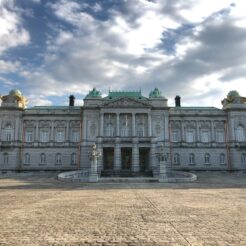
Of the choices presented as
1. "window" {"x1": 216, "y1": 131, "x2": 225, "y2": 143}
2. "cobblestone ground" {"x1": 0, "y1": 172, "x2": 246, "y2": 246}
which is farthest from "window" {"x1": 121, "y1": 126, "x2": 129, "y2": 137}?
"cobblestone ground" {"x1": 0, "y1": 172, "x2": 246, "y2": 246}

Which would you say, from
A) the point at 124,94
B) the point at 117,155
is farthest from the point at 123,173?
the point at 124,94

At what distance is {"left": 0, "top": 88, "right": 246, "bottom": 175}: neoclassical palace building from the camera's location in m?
64.2

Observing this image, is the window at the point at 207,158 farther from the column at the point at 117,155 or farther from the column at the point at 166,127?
the column at the point at 117,155

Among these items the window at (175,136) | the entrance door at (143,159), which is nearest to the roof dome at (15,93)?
the entrance door at (143,159)

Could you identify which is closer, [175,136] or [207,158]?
[207,158]

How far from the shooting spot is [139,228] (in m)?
11.8

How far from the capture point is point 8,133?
6538cm

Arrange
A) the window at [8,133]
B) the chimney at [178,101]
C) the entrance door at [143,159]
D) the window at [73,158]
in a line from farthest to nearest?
1. the chimney at [178,101]
2. the window at [73,158]
3. the window at [8,133]
4. the entrance door at [143,159]

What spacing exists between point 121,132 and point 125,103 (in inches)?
268

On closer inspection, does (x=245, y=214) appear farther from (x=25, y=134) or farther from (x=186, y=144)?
(x=25, y=134)

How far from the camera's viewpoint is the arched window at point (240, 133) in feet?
218

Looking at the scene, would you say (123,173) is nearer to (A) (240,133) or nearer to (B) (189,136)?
(B) (189,136)

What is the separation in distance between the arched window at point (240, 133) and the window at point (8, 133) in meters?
53.6

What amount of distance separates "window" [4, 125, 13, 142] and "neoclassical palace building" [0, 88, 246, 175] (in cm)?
22
